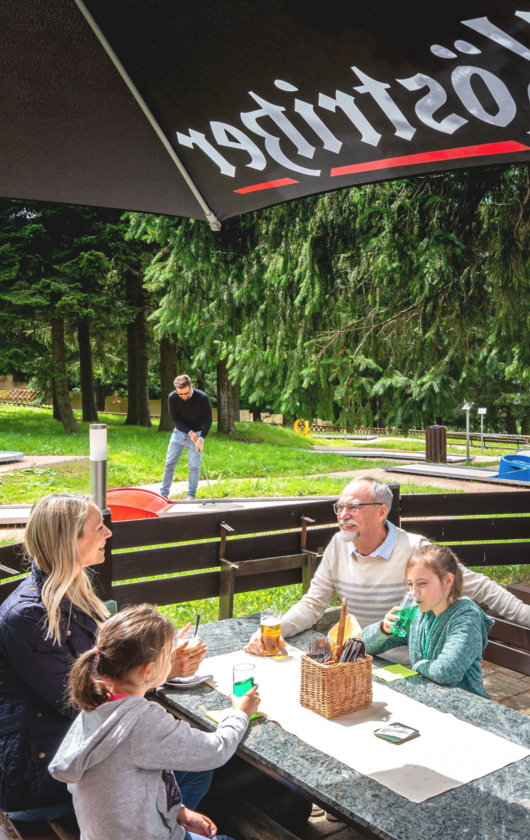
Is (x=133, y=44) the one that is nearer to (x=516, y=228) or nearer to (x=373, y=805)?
(x=373, y=805)

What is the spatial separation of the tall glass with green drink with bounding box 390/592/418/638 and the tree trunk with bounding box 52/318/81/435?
1807cm

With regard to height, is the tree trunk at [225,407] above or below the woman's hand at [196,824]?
above

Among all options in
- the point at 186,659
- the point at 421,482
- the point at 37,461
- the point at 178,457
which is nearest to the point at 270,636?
the point at 186,659

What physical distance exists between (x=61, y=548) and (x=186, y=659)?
62 centimetres

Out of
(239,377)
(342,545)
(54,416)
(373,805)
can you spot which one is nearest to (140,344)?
(54,416)

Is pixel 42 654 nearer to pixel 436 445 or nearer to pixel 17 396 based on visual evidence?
pixel 436 445

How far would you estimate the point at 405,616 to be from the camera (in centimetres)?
283

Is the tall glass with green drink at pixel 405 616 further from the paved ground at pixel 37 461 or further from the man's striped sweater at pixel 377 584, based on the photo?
the paved ground at pixel 37 461

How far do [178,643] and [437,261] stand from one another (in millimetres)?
4149

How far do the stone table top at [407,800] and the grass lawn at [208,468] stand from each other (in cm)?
356

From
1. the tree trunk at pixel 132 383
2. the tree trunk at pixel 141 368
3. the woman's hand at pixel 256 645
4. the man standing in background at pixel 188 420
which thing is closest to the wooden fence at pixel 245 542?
the woman's hand at pixel 256 645

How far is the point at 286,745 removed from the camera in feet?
6.63

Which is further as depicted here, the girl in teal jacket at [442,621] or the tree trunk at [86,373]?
the tree trunk at [86,373]

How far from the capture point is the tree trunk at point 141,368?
23.4 meters
